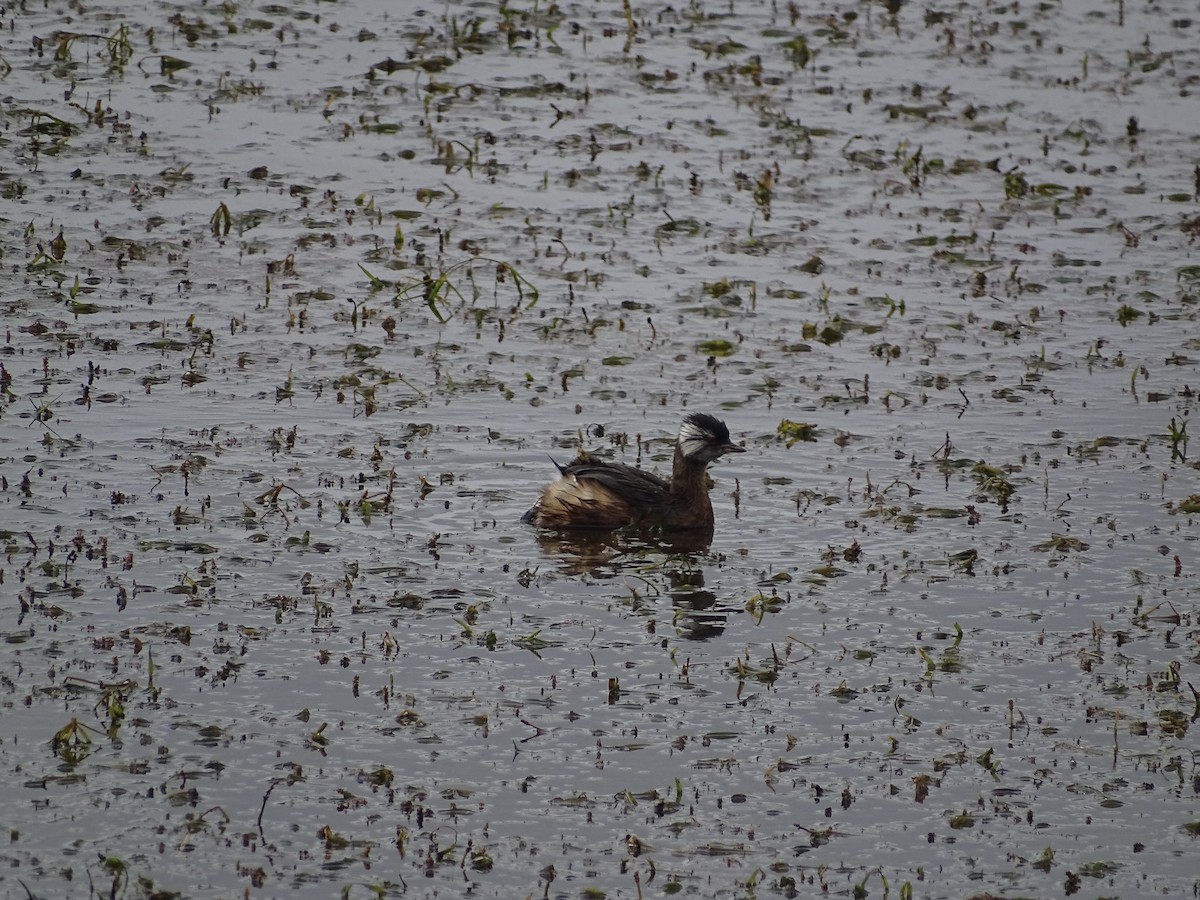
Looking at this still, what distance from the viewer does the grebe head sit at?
13180 mm

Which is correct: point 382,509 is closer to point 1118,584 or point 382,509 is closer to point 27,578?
point 27,578

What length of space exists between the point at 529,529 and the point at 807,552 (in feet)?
6.48

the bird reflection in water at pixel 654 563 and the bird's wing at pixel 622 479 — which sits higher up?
the bird's wing at pixel 622 479

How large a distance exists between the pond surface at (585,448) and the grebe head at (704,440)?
599 mm

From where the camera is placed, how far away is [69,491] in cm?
1250

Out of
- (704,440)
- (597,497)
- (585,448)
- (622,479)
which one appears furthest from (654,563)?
(585,448)

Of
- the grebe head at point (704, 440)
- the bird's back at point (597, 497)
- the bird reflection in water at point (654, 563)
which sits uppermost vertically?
the grebe head at point (704, 440)

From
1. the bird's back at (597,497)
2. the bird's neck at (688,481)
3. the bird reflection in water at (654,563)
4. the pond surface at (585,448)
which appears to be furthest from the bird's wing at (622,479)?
the pond surface at (585,448)

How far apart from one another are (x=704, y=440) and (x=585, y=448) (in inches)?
52.0

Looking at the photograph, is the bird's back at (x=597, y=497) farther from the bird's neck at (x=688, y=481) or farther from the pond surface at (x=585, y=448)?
the pond surface at (x=585, y=448)

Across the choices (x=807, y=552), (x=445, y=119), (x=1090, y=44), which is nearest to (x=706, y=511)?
(x=807, y=552)

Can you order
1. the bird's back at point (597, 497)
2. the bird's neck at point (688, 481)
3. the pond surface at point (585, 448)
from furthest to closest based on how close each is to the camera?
1. the bird's neck at point (688, 481)
2. the bird's back at point (597, 497)
3. the pond surface at point (585, 448)

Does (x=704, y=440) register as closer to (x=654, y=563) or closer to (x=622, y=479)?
(x=622, y=479)

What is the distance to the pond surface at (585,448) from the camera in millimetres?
8820
